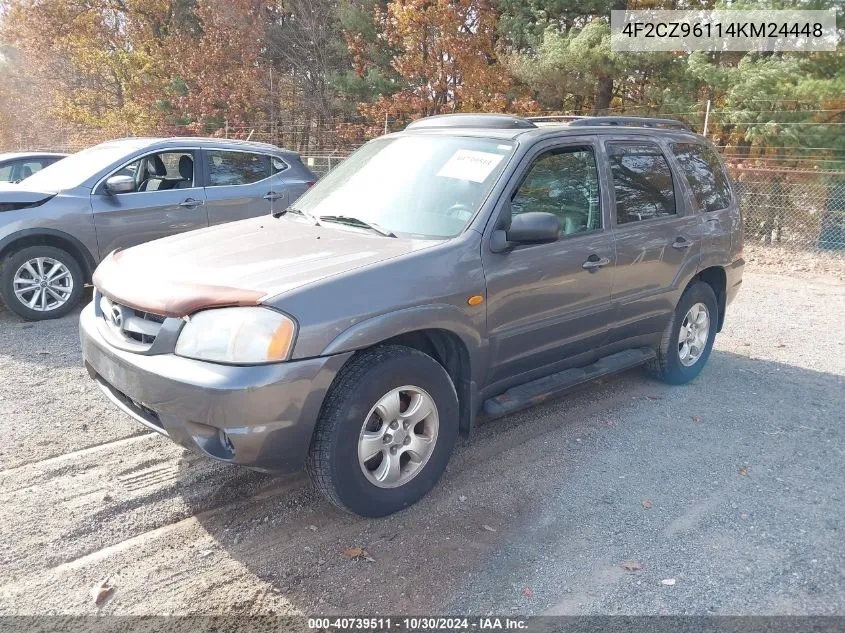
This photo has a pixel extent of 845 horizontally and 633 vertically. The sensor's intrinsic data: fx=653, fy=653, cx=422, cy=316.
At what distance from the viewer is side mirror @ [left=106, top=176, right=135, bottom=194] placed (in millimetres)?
6621

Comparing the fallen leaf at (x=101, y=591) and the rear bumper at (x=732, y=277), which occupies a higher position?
the rear bumper at (x=732, y=277)

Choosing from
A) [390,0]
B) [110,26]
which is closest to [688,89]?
[390,0]

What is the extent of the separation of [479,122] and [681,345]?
247cm

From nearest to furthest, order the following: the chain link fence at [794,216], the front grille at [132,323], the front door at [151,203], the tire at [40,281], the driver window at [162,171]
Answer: the front grille at [132,323]
the tire at [40,281]
the front door at [151,203]
the driver window at [162,171]
the chain link fence at [794,216]

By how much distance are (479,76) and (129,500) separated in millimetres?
15865

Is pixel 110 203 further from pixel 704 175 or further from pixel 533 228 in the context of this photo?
pixel 704 175

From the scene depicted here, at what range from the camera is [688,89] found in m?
13.3

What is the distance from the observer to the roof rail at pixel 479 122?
410 cm

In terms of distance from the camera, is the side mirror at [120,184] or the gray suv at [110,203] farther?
the side mirror at [120,184]

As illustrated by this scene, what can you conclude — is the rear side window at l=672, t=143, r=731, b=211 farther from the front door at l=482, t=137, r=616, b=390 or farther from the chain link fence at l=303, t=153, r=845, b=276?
the chain link fence at l=303, t=153, r=845, b=276

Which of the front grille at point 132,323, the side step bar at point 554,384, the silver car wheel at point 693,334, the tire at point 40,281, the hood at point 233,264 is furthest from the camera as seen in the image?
the tire at point 40,281

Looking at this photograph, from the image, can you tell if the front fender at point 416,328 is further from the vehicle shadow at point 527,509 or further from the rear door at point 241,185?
the rear door at point 241,185

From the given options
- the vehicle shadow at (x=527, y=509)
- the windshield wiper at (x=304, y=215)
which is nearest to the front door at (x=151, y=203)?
the windshield wiper at (x=304, y=215)

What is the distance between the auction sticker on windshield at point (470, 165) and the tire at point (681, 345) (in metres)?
2.11
